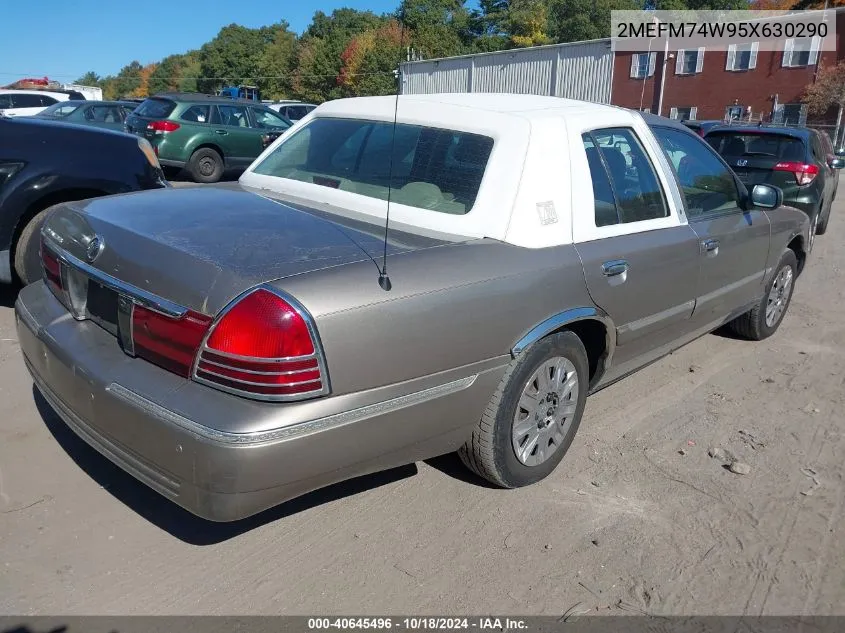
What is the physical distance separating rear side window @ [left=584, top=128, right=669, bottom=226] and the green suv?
10683 mm

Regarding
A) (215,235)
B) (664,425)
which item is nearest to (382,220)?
(215,235)

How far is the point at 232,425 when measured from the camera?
220cm

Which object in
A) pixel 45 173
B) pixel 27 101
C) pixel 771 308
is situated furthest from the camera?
pixel 27 101

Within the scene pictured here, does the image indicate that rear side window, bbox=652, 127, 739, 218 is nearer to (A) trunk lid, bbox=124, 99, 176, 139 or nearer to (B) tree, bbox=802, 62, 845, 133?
(A) trunk lid, bbox=124, 99, 176, 139

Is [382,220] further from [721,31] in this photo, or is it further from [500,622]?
[721,31]

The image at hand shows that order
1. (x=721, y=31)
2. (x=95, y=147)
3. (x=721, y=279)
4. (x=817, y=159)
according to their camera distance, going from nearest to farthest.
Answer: (x=721, y=279) < (x=95, y=147) < (x=817, y=159) < (x=721, y=31)

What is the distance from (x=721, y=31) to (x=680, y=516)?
4445 centimetres

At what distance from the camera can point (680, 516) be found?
10.3ft

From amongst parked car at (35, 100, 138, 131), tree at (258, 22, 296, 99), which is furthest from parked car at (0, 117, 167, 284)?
tree at (258, 22, 296, 99)

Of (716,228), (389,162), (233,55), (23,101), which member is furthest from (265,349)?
(233,55)

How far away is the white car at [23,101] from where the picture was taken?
2172 centimetres

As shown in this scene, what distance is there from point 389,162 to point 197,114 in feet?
36.9

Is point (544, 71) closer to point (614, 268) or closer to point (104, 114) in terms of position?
point (104, 114)

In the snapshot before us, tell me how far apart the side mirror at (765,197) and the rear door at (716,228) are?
0.09 meters
